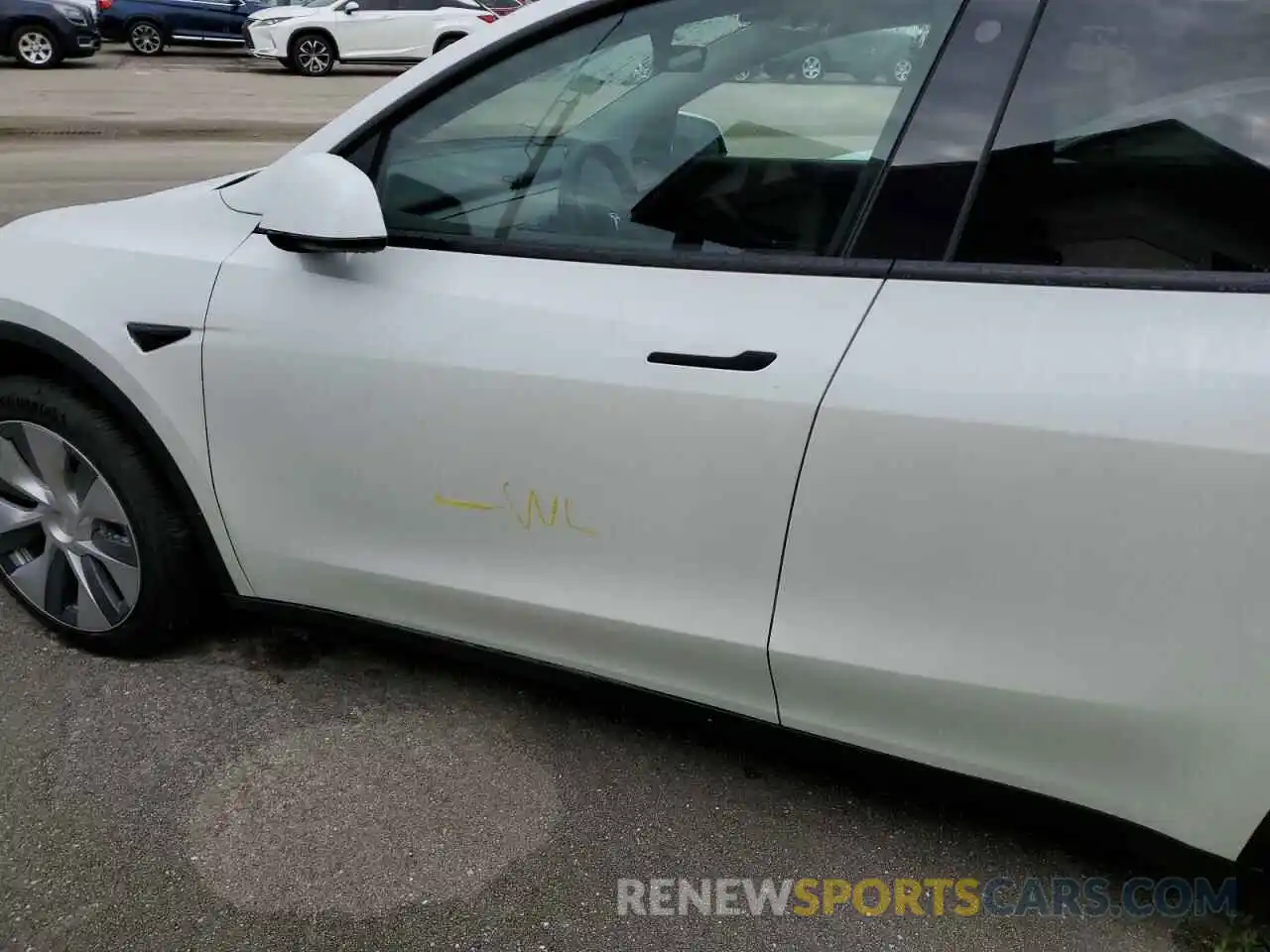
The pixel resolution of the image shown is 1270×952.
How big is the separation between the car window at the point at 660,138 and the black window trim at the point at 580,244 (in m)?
0.01

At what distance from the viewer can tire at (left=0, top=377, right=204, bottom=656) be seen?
2.46 metres

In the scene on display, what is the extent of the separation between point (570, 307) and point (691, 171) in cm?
38

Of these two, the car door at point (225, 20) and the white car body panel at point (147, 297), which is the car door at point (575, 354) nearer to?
the white car body panel at point (147, 297)

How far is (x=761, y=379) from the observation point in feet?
5.90

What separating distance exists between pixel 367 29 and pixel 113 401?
17314mm

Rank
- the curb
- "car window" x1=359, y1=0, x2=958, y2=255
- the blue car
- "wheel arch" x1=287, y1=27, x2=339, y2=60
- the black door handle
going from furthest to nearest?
the blue car → "wheel arch" x1=287, y1=27, x2=339, y2=60 → the curb → "car window" x1=359, y1=0, x2=958, y2=255 → the black door handle

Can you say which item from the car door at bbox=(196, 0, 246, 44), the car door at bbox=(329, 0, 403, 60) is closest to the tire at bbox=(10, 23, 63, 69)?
the car door at bbox=(196, 0, 246, 44)

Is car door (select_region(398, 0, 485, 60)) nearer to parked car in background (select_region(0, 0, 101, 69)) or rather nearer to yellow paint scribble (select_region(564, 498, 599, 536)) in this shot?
parked car in background (select_region(0, 0, 101, 69))

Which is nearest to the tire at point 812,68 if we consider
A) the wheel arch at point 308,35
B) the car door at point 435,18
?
the car door at point 435,18

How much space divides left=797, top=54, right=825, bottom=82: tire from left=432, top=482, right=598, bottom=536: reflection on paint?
894 millimetres

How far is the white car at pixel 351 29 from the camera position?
17.5 meters

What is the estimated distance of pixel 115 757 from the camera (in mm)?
2402

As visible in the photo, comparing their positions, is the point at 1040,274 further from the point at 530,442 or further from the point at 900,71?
the point at 530,442

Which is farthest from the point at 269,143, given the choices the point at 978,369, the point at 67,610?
the point at 978,369
